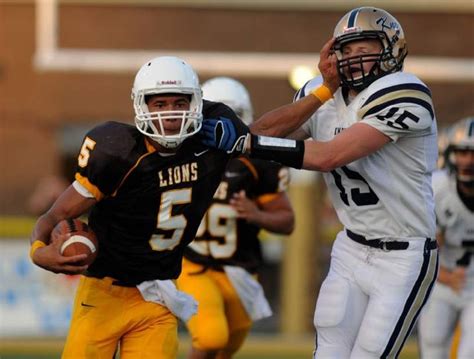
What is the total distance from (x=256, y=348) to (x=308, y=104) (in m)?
5.70

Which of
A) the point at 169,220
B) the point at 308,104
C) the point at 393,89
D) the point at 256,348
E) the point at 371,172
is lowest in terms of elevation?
the point at 256,348

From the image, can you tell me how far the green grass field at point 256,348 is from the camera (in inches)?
402

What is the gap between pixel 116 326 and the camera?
5.21 metres

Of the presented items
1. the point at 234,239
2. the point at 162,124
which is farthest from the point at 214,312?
the point at 162,124

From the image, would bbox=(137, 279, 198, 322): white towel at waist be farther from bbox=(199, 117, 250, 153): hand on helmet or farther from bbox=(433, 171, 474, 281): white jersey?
bbox=(433, 171, 474, 281): white jersey

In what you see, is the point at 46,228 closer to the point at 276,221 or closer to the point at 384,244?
the point at 384,244

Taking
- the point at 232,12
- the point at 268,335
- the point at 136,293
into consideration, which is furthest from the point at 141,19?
the point at 136,293

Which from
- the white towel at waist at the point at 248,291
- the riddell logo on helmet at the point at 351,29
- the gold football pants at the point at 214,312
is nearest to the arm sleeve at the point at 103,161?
the riddell logo on helmet at the point at 351,29

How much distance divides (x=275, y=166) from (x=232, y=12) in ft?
34.1

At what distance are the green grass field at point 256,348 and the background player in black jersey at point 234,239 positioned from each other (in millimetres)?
3261

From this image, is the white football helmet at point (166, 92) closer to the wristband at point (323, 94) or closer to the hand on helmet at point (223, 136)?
the hand on helmet at point (223, 136)

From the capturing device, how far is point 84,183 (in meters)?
4.98

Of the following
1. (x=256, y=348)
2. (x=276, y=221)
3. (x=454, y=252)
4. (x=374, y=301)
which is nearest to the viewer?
(x=374, y=301)

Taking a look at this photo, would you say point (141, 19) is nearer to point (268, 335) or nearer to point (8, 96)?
point (8, 96)
